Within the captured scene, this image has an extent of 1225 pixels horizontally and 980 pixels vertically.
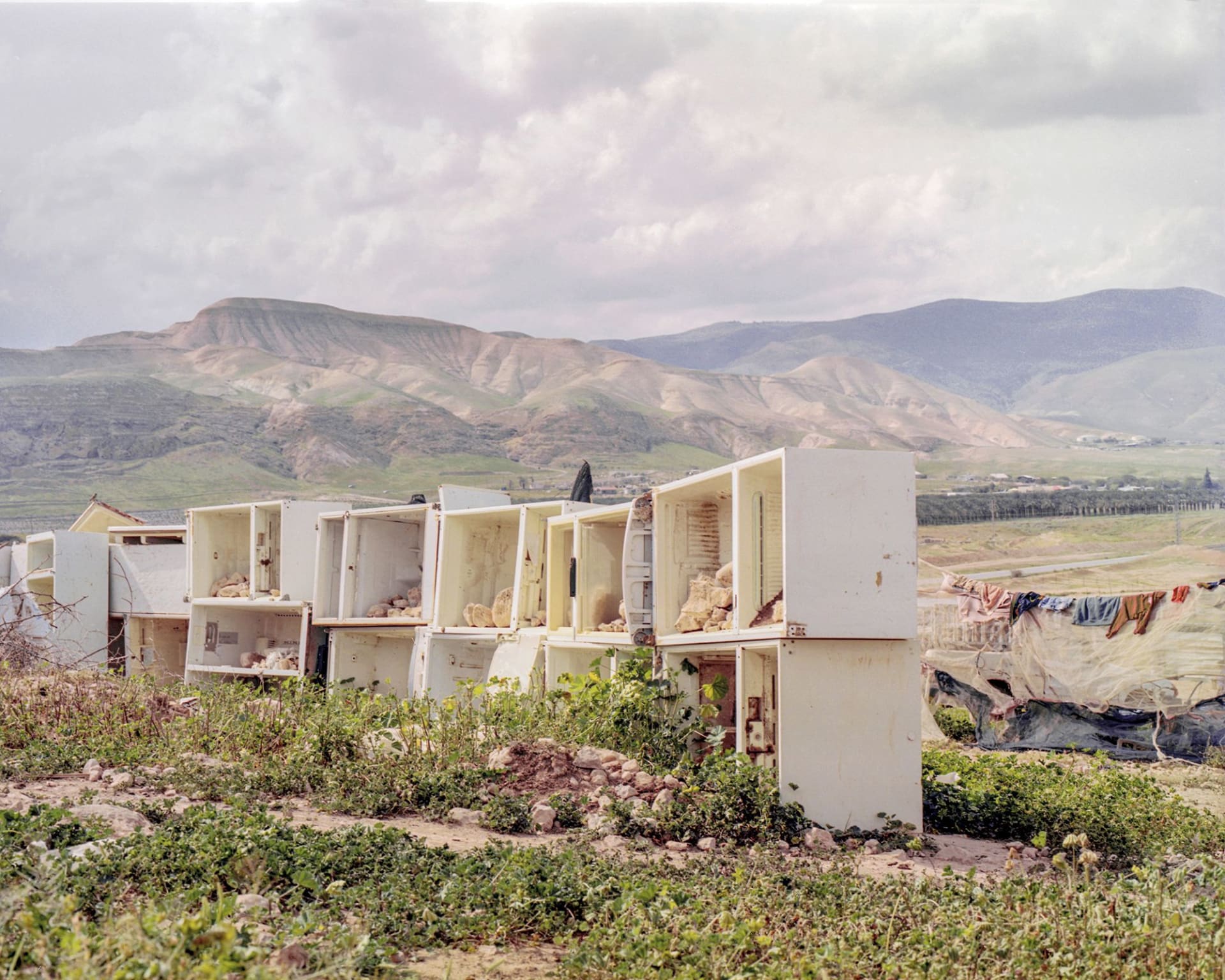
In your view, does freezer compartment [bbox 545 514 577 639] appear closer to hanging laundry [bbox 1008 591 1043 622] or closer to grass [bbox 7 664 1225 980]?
grass [bbox 7 664 1225 980]

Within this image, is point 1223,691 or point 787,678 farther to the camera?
point 1223,691

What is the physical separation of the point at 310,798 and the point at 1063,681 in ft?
35.2

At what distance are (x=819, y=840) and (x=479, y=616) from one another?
8531 millimetres

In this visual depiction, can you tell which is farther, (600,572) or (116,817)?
(600,572)

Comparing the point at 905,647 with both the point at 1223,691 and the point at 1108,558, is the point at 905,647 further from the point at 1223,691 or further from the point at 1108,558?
the point at 1108,558

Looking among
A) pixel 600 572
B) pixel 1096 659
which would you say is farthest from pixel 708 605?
pixel 1096 659

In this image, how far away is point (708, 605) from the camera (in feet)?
37.3

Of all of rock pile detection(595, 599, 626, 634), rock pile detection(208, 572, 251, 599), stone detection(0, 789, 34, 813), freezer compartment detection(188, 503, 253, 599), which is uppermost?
freezer compartment detection(188, 503, 253, 599)

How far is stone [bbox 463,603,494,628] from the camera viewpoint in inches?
650

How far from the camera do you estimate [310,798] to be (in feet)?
30.3

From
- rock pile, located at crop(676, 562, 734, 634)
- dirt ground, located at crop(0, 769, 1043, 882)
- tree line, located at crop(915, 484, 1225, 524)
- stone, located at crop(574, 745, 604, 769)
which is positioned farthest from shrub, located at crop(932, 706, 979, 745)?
tree line, located at crop(915, 484, 1225, 524)

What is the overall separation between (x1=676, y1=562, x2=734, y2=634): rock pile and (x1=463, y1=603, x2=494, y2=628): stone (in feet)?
17.3

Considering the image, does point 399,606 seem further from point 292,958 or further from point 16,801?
point 292,958

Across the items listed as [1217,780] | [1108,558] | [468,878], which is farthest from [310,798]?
[1108,558]
